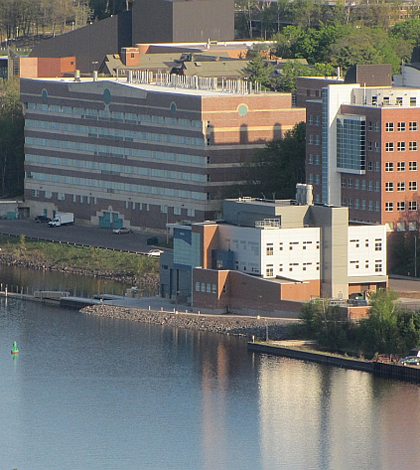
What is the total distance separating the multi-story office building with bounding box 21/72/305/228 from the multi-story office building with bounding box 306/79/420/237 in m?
13.7

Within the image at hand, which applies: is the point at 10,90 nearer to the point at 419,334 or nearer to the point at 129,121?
the point at 129,121

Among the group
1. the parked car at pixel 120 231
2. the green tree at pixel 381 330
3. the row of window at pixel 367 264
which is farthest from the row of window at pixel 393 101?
the parked car at pixel 120 231

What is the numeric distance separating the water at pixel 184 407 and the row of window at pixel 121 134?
30.6 meters

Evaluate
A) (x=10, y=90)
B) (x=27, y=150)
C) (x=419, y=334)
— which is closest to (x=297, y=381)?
(x=419, y=334)

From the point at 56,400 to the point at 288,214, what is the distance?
23648mm

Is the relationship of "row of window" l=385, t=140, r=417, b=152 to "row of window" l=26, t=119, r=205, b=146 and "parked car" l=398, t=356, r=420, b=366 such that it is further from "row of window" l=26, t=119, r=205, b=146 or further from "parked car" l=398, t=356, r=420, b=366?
"parked car" l=398, t=356, r=420, b=366

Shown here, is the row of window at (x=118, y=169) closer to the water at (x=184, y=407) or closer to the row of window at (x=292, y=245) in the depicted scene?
the row of window at (x=292, y=245)

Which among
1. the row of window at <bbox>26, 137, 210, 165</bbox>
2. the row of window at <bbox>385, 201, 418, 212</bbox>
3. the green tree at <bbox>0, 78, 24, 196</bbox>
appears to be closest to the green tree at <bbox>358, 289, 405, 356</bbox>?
the row of window at <bbox>385, 201, 418, 212</bbox>

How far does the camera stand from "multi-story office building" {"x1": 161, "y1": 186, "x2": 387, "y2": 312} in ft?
383

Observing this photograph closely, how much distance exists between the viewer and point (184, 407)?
99312mm

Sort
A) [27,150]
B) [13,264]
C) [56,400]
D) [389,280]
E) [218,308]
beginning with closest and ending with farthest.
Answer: [56,400] < [218,308] < [389,280] < [13,264] < [27,150]

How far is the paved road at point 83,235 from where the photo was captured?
146 m

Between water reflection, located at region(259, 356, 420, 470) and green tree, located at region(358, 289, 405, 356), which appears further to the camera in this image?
green tree, located at region(358, 289, 405, 356)

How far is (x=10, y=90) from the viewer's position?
187250mm
